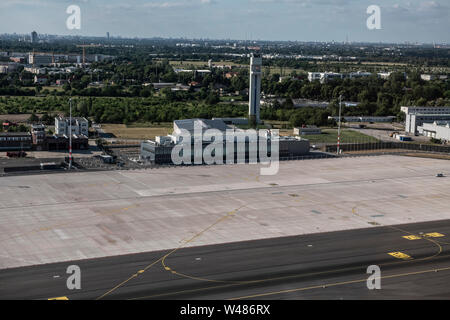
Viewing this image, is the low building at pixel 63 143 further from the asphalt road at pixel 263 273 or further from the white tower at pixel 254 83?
the asphalt road at pixel 263 273

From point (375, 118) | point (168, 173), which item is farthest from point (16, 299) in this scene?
point (375, 118)

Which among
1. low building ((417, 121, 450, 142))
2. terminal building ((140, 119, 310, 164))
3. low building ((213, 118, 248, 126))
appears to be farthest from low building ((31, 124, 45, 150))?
low building ((417, 121, 450, 142))

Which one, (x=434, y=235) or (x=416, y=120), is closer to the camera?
(x=434, y=235)

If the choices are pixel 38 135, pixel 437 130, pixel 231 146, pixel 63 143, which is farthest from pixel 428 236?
pixel 437 130

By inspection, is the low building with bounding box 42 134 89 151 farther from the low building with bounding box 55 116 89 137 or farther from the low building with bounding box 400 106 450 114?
the low building with bounding box 400 106 450 114

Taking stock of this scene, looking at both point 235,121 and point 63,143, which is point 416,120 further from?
point 63,143

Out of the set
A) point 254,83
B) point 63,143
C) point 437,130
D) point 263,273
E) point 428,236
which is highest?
point 254,83
